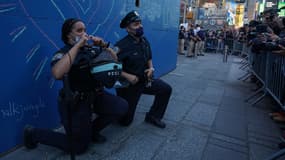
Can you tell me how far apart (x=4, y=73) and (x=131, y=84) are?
1.38 meters

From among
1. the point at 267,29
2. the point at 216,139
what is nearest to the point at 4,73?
the point at 216,139

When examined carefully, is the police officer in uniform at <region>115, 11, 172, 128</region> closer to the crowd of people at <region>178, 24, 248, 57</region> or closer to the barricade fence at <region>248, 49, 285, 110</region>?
the barricade fence at <region>248, 49, 285, 110</region>

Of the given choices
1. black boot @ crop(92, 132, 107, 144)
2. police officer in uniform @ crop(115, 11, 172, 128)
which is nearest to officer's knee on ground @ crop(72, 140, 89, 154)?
black boot @ crop(92, 132, 107, 144)

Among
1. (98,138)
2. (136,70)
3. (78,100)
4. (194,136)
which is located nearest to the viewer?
(78,100)

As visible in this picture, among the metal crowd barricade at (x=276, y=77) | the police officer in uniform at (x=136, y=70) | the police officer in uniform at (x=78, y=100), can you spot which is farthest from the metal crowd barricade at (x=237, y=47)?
the police officer in uniform at (x=78, y=100)

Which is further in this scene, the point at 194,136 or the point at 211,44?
the point at 211,44

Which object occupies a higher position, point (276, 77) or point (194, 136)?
point (276, 77)

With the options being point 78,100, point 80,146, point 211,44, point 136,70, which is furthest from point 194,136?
point 211,44

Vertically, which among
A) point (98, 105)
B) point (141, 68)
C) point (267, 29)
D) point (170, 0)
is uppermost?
point (170, 0)

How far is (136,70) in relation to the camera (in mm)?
2971

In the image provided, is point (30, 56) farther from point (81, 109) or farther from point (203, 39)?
point (203, 39)

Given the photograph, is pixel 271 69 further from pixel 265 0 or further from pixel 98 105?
pixel 265 0

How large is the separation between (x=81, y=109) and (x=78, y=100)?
9cm

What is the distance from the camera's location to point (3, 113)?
222 cm
